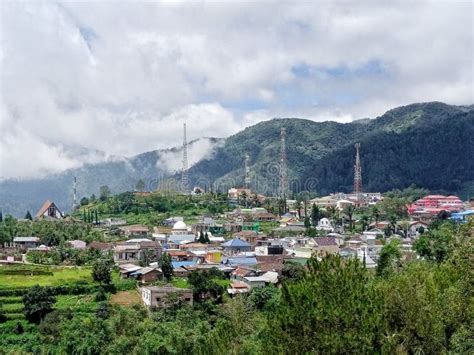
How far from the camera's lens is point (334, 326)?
16.0 meters

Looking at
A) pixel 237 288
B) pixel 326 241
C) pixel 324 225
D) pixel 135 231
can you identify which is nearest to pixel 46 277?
pixel 237 288

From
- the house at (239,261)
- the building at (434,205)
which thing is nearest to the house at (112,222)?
the house at (239,261)

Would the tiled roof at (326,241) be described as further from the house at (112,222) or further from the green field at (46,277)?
the house at (112,222)

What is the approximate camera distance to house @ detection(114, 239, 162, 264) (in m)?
53.7

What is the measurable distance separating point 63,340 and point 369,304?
61.5ft

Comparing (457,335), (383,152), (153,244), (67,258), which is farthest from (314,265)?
(383,152)

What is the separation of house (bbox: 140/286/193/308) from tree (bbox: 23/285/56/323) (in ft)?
18.2

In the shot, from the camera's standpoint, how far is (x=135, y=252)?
54.8m

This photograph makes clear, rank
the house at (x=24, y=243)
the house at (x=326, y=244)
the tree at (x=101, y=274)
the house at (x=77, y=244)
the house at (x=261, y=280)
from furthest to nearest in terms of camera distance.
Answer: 1. the house at (x=24, y=243)
2. the house at (x=326, y=244)
3. the house at (x=77, y=244)
4. the house at (x=261, y=280)
5. the tree at (x=101, y=274)

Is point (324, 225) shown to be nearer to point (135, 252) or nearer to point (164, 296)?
point (135, 252)

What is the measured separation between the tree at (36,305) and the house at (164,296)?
5.56 m

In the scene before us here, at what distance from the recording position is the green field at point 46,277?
137ft

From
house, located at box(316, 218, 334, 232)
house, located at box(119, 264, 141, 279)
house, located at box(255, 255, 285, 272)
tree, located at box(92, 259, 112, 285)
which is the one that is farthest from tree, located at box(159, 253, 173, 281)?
house, located at box(316, 218, 334, 232)

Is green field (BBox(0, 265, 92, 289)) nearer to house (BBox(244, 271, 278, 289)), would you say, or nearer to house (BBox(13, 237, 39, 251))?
house (BBox(244, 271, 278, 289))
